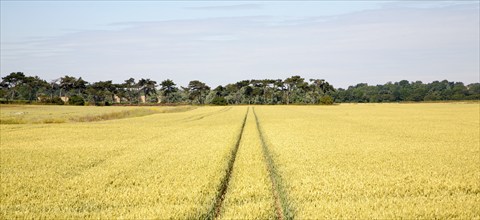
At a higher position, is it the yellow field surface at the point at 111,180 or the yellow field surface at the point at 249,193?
the yellow field surface at the point at 249,193

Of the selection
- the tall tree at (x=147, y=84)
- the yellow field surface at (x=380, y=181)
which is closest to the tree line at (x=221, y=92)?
the tall tree at (x=147, y=84)

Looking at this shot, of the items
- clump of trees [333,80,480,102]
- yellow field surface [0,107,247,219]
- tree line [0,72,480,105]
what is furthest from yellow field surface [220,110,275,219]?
clump of trees [333,80,480,102]

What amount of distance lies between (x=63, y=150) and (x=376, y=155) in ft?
46.2

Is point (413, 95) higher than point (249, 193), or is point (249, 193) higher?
point (413, 95)

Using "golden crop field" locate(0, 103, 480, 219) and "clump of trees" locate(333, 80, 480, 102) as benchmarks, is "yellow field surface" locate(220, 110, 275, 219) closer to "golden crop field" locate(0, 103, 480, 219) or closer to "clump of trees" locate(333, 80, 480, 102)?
"golden crop field" locate(0, 103, 480, 219)

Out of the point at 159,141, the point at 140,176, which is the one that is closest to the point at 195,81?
the point at 159,141

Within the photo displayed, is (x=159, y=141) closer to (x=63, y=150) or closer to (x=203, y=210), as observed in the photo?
(x=63, y=150)

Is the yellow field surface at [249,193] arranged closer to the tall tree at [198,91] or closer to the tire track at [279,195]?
the tire track at [279,195]

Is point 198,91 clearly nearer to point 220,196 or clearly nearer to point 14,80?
point 14,80

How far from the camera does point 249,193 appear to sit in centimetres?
995

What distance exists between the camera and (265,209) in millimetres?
8531

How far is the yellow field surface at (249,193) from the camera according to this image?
326 inches

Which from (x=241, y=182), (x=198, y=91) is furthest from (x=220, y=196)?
(x=198, y=91)

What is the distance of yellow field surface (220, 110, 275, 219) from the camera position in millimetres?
8281
